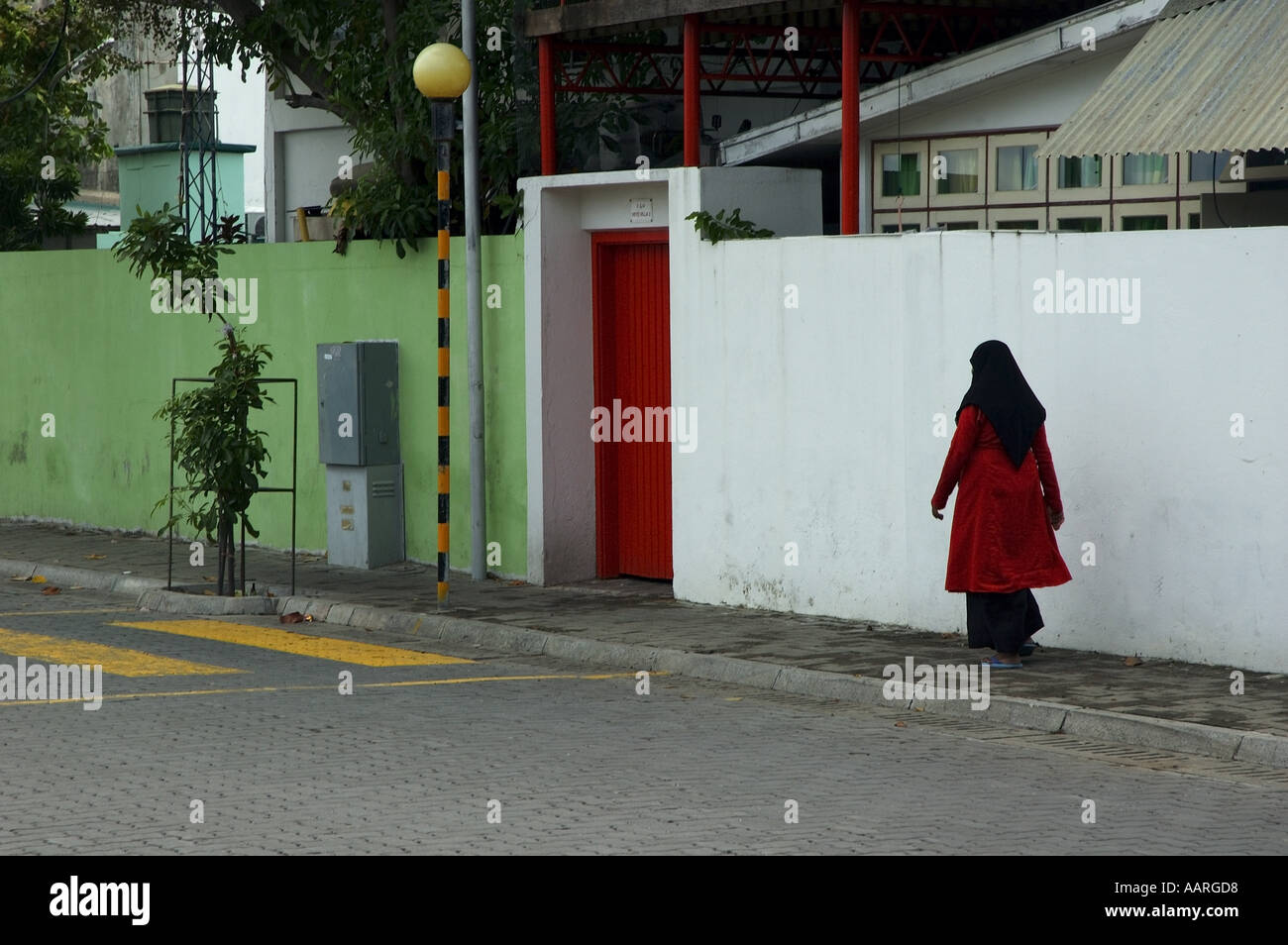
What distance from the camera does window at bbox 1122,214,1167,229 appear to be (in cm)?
1374

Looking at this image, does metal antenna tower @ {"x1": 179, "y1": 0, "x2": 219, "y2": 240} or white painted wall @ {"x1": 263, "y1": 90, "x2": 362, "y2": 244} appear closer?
metal antenna tower @ {"x1": 179, "y1": 0, "x2": 219, "y2": 240}

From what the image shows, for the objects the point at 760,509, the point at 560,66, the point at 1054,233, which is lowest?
the point at 760,509

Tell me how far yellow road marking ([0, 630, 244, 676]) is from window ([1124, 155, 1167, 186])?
7386 millimetres

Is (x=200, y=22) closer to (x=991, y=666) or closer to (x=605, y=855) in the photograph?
(x=991, y=666)

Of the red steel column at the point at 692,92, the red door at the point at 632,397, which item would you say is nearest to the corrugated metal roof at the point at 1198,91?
the red steel column at the point at 692,92

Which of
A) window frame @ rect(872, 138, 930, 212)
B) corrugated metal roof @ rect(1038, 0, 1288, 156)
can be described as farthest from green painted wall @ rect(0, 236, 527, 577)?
corrugated metal roof @ rect(1038, 0, 1288, 156)

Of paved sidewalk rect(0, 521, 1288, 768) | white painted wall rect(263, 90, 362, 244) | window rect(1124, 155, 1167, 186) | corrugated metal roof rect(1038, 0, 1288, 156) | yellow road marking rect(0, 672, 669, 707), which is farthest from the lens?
white painted wall rect(263, 90, 362, 244)

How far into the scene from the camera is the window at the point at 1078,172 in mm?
14086

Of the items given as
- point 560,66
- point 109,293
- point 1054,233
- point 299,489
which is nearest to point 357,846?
point 1054,233

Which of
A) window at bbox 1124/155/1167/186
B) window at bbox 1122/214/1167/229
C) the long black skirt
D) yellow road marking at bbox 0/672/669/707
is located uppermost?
window at bbox 1124/155/1167/186

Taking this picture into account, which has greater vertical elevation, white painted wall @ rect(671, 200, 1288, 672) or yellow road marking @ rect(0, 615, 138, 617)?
white painted wall @ rect(671, 200, 1288, 672)

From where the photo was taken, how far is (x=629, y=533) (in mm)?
14945

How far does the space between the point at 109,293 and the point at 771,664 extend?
10296 millimetres

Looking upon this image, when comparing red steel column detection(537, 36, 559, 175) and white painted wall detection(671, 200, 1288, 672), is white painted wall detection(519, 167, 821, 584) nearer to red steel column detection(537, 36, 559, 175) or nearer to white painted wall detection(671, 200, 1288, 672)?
red steel column detection(537, 36, 559, 175)
